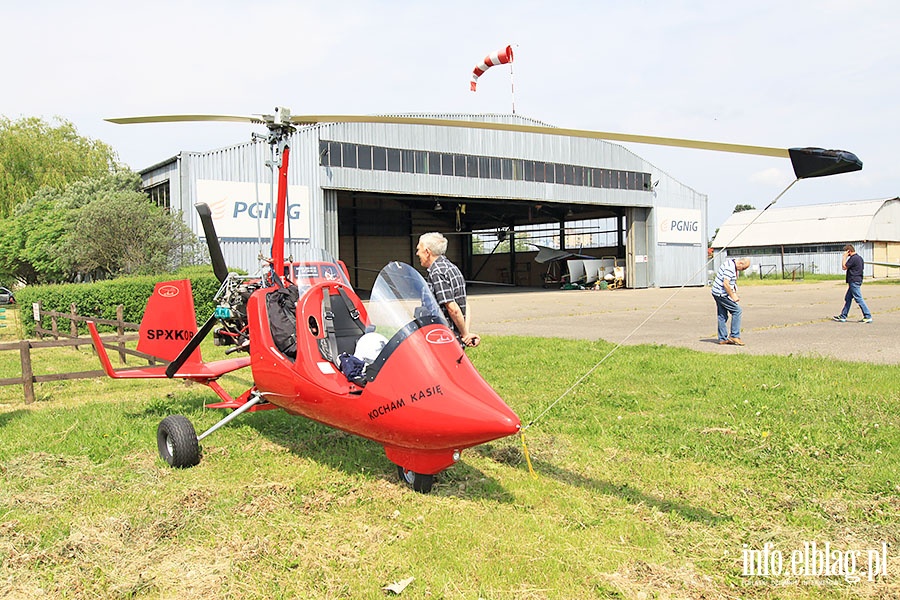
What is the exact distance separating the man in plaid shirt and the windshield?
0.35 meters

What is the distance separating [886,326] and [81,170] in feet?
146

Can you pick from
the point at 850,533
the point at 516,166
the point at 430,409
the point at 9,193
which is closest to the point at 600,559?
the point at 430,409

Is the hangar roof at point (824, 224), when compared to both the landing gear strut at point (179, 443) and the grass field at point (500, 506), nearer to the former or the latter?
the grass field at point (500, 506)

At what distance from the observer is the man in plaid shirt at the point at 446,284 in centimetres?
513

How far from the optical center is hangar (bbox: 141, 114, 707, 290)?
2500 centimetres

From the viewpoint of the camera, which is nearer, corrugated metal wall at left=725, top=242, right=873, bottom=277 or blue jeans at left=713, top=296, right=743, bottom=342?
blue jeans at left=713, top=296, right=743, bottom=342

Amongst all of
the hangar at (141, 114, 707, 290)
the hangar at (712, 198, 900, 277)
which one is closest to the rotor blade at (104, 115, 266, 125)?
the hangar at (141, 114, 707, 290)

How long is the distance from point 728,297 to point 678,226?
106ft

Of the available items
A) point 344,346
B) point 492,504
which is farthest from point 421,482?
point 344,346

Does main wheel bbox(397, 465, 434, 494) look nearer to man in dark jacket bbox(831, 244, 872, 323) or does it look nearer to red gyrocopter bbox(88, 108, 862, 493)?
red gyrocopter bbox(88, 108, 862, 493)

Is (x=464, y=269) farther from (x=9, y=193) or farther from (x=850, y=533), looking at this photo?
(x=850, y=533)

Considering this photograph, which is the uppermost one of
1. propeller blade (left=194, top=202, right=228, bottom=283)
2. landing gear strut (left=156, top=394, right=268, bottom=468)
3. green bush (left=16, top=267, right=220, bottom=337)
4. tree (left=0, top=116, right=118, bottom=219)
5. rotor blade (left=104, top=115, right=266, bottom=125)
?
tree (left=0, top=116, right=118, bottom=219)

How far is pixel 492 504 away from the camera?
Result: 446 cm

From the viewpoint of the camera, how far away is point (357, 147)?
92.2ft
